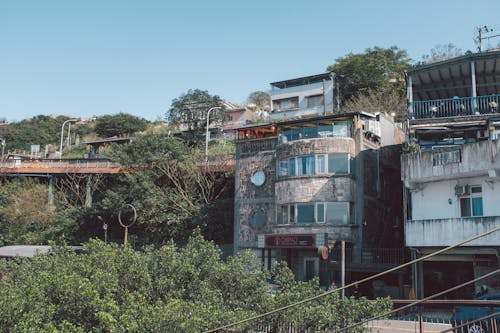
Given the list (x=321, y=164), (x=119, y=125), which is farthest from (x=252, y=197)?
(x=119, y=125)

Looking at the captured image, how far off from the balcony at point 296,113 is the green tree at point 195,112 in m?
7.50

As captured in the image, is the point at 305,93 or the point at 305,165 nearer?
the point at 305,165

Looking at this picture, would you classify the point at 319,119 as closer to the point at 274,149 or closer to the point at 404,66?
the point at 274,149

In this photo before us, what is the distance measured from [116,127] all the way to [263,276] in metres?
60.4

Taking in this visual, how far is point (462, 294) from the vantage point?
87.8 feet

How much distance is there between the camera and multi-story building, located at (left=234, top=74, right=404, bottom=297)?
3088cm

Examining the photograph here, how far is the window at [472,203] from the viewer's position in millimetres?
24609

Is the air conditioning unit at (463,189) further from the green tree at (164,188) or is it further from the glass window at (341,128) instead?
the green tree at (164,188)

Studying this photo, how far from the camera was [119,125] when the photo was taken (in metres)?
71.9

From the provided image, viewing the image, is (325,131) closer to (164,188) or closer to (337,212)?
(337,212)

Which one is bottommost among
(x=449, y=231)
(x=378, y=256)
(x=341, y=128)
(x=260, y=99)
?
(x=378, y=256)

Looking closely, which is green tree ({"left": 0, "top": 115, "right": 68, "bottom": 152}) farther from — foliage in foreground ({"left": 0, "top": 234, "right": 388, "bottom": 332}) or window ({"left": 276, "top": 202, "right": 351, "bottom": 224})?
foliage in foreground ({"left": 0, "top": 234, "right": 388, "bottom": 332})

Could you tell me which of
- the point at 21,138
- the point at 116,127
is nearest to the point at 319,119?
the point at 116,127

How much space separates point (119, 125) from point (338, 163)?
4666 cm
